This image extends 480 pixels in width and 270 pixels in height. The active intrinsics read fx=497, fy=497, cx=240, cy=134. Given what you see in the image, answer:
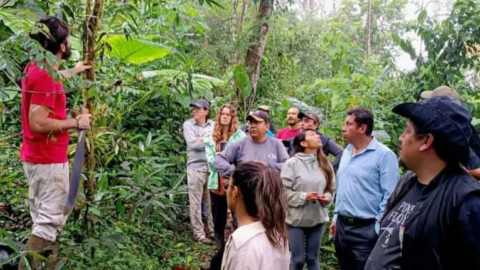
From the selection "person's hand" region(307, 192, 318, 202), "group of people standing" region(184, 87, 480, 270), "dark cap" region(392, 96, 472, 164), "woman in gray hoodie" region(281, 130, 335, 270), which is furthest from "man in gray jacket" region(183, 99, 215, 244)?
"dark cap" region(392, 96, 472, 164)

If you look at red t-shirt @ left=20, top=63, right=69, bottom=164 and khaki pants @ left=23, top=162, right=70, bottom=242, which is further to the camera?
khaki pants @ left=23, top=162, right=70, bottom=242

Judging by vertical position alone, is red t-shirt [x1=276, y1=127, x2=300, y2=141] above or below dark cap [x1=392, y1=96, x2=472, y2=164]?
below

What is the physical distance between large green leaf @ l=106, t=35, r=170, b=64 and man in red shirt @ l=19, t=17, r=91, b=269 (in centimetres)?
345

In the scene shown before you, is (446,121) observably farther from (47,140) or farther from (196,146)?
(196,146)

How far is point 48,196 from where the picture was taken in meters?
2.69

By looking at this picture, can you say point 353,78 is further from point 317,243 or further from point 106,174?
point 106,174

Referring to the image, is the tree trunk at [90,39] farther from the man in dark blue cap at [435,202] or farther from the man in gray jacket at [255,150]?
the man in gray jacket at [255,150]

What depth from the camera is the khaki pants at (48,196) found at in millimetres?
2670

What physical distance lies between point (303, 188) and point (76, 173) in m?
2.13

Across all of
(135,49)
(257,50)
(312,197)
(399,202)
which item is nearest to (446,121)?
(399,202)

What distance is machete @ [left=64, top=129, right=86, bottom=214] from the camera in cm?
248

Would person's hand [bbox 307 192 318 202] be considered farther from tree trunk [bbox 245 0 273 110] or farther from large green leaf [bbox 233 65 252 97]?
tree trunk [bbox 245 0 273 110]

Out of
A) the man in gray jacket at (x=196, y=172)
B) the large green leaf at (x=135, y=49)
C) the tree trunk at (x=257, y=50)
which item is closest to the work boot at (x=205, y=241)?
the man in gray jacket at (x=196, y=172)

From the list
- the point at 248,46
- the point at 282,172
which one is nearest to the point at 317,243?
the point at 282,172
